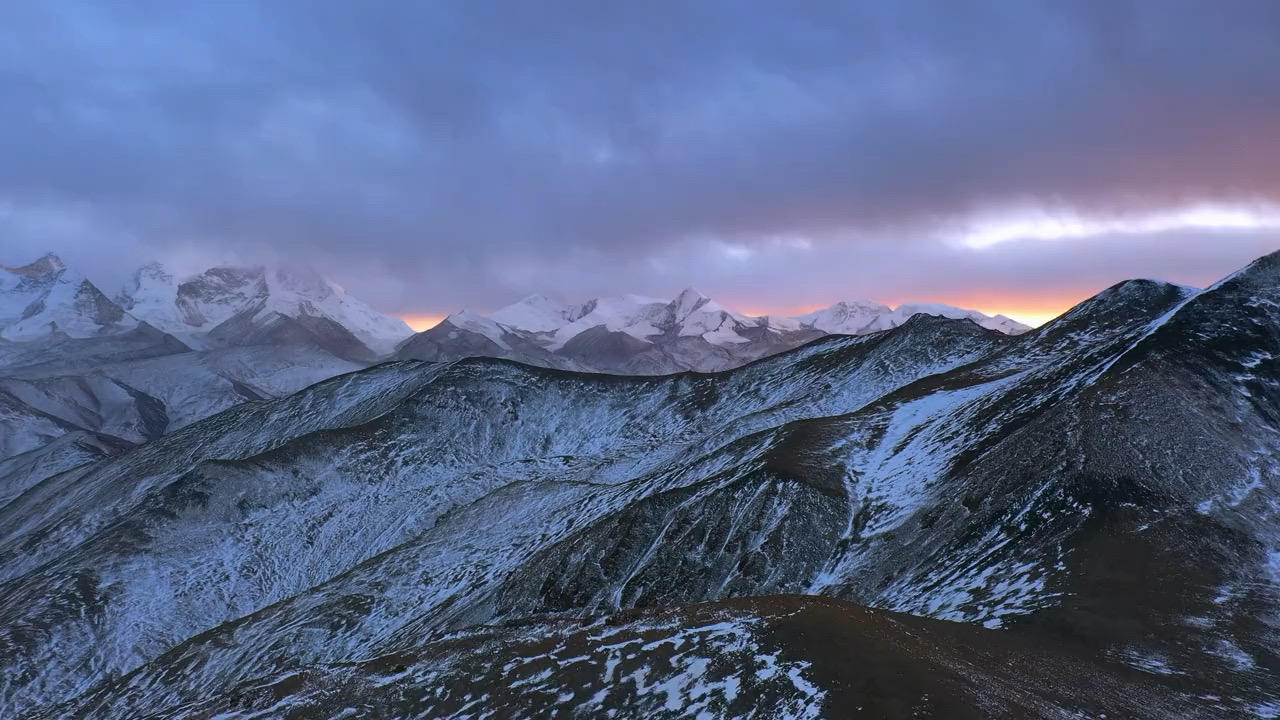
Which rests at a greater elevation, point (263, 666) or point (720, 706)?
point (720, 706)

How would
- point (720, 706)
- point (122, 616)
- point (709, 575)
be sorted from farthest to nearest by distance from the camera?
point (122, 616) → point (709, 575) → point (720, 706)

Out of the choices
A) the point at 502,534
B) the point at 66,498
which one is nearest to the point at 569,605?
the point at 502,534

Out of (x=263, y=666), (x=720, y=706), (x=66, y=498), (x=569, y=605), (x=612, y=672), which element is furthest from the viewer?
(x=66, y=498)

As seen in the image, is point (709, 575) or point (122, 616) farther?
point (122, 616)

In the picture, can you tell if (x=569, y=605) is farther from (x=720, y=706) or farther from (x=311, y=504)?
(x=311, y=504)

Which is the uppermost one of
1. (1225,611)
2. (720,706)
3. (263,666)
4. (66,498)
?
(66,498)

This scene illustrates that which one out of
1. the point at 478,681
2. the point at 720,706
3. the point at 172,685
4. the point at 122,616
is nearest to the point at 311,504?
the point at 122,616
